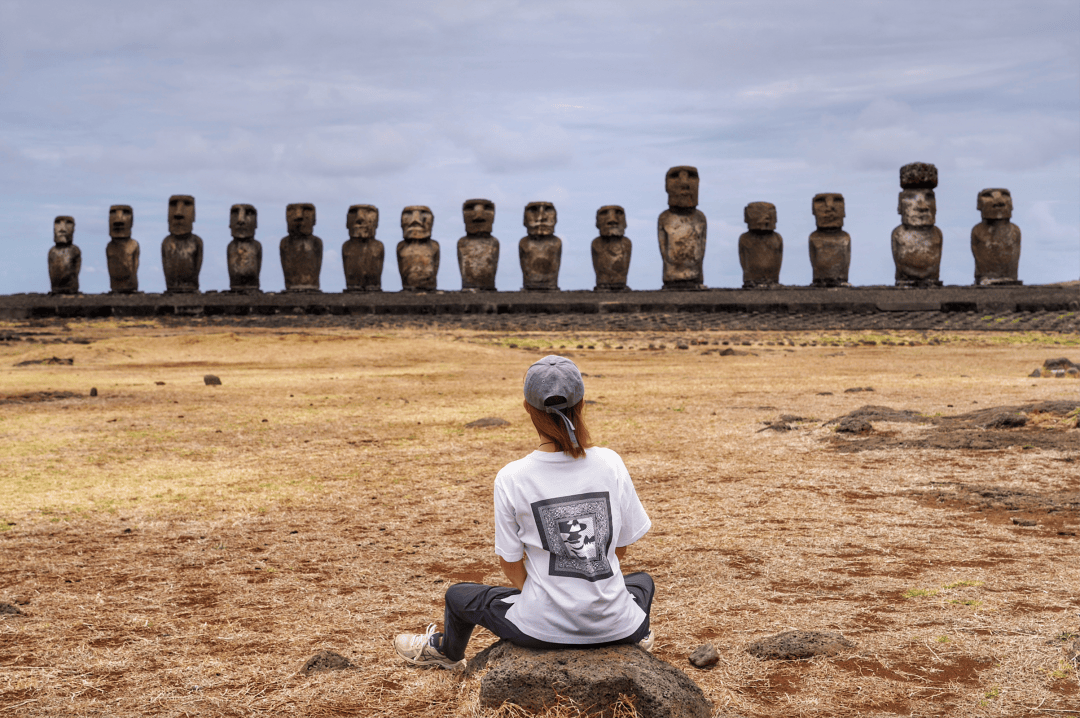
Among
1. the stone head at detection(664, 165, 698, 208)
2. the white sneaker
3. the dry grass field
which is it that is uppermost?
the stone head at detection(664, 165, 698, 208)

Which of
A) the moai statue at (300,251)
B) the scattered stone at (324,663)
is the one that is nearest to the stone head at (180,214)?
the moai statue at (300,251)

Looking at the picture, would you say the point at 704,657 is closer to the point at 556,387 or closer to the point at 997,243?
the point at 556,387

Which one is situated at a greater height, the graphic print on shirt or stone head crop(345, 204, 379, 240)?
stone head crop(345, 204, 379, 240)

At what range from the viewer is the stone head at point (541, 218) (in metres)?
29.7

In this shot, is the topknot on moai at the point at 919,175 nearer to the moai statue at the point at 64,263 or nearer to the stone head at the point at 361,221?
the stone head at the point at 361,221

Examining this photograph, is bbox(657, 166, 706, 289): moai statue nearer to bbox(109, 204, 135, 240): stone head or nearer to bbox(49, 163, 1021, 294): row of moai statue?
bbox(49, 163, 1021, 294): row of moai statue

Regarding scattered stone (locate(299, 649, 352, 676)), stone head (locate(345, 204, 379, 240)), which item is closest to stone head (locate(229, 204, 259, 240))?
stone head (locate(345, 204, 379, 240))

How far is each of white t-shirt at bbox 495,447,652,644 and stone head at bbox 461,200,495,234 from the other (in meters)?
27.7

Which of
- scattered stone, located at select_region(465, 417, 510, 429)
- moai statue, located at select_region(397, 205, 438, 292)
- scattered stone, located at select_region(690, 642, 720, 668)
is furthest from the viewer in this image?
moai statue, located at select_region(397, 205, 438, 292)

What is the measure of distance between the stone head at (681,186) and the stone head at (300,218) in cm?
1082

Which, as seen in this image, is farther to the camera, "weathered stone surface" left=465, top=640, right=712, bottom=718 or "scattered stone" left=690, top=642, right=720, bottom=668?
"scattered stone" left=690, top=642, right=720, bottom=668

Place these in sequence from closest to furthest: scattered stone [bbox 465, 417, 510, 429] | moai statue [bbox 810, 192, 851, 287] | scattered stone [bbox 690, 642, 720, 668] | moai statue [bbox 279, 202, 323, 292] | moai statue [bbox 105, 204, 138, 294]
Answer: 1. scattered stone [bbox 690, 642, 720, 668]
2. scattered stone [bbox 465, 417, 510, 429]
3. moai statue [bbox 810, 192, 851, 287]
4. moai statue [bbox 279, 202, 323, 292]
5. moai statue [bbox 105, 204, 138, 294]

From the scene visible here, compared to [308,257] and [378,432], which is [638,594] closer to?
[378,432]

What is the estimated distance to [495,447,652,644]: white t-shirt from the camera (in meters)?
2.93
